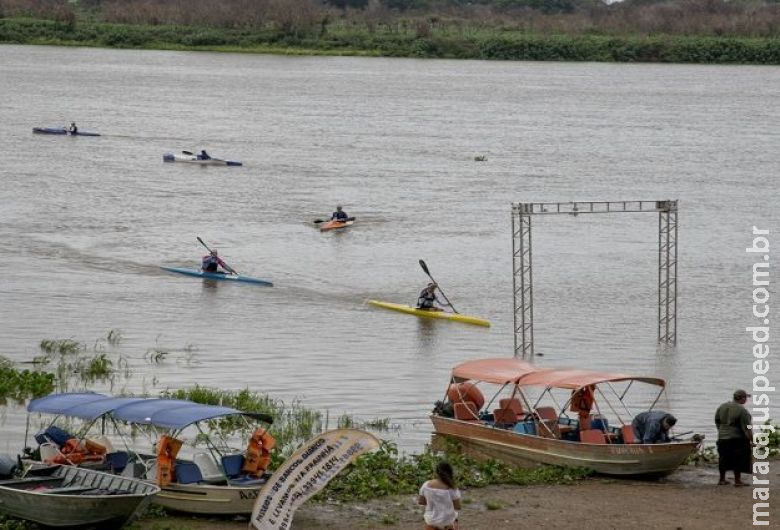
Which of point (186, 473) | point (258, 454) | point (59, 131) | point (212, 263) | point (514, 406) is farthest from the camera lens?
point (59, 131)

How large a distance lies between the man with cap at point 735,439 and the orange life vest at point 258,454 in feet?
22.5

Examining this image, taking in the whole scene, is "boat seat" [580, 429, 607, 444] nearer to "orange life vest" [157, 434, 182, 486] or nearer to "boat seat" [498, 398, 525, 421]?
"boat seat" [498, 398, 525, 421]

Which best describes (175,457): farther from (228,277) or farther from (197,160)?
(197,160)

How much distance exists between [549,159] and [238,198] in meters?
25.1

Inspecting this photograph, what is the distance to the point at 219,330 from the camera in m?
42.0

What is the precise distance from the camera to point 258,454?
74.0 ft

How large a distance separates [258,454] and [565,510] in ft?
14.8

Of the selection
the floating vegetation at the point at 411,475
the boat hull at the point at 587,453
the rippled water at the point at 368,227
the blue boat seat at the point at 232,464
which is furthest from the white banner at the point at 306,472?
the rippled water at the point at 368,227

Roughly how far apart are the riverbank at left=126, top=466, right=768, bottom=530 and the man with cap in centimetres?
34

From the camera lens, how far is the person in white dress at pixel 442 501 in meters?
18.0

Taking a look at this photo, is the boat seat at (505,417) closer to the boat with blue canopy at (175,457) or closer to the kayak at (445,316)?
the boat with blue canopy at (175,457)

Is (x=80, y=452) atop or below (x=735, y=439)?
atop

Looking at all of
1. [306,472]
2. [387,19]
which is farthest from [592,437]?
[387,19]

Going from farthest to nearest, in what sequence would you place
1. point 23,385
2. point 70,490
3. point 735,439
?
point 23,385 < point 735,439 < point 70,490
